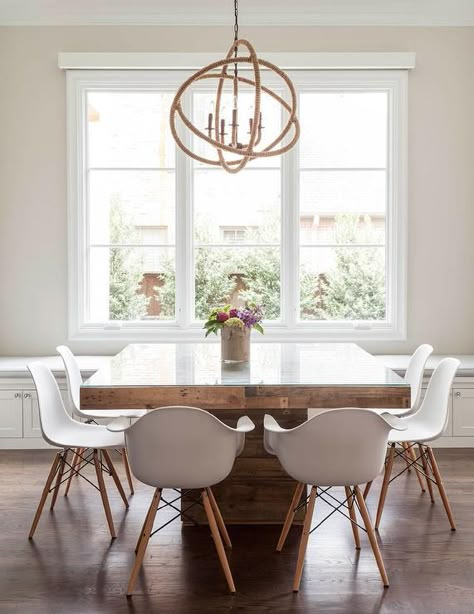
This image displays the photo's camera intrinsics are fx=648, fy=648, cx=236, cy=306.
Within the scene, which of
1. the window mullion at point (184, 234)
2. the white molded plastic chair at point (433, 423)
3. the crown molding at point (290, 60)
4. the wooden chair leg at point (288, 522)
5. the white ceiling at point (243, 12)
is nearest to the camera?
the wooden chair leg at point (288, 522)

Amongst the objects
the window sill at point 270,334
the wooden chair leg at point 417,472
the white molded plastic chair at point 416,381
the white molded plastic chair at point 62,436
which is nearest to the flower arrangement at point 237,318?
the white molded plastic chair at point 62,436

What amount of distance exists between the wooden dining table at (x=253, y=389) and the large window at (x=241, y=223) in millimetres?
1246

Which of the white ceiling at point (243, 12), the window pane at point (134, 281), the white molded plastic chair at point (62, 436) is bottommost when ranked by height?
the white molded plastic chair at point (62, 436)

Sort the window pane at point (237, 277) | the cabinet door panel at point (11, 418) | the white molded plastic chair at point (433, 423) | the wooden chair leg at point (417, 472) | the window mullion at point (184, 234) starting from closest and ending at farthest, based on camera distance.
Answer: the white molded plastic chair at point (433, 423)
the wooden chair leg at point (417, 472)
the cabinet door panel at point (11, 418)
the window mullion at point (184, 234)
the window pane at point (237, 277)

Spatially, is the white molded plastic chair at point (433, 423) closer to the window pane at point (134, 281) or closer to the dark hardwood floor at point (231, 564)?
the dark hardwood floor at point (231, 564)

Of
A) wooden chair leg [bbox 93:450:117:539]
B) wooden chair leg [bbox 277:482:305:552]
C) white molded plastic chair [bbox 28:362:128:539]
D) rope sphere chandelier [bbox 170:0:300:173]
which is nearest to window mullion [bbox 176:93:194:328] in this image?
rope sphere chandelier [bbox 170:0:300:173]

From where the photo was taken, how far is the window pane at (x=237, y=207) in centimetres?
532

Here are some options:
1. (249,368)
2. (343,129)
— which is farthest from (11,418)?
(343,129)

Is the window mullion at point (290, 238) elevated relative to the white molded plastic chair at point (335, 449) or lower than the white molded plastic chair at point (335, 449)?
elevated

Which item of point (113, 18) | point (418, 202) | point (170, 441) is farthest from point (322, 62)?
point (170, 441)

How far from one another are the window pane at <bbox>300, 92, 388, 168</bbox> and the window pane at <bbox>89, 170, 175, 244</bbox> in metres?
1.19

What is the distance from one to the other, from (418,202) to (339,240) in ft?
2.28

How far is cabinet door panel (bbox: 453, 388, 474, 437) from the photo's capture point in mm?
4711

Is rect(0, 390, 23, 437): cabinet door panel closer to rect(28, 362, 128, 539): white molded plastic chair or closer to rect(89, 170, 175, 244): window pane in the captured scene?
rect(28, 362, 128, 539): white molded plastic chair
